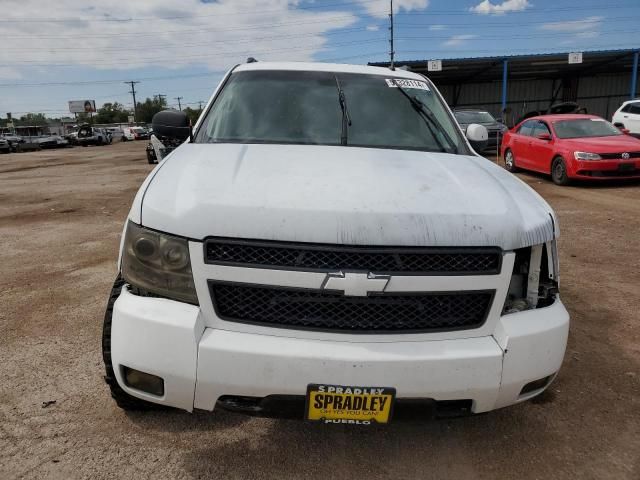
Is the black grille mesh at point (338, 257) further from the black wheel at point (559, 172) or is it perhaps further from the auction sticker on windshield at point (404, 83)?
the black wheel at point (559, 172)

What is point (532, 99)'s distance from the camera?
34625mm

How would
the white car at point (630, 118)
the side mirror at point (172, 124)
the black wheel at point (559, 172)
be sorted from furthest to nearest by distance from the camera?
the white car at point (630, 118), the black wheel at point (559, 172), the side mirror at point (172, 124)

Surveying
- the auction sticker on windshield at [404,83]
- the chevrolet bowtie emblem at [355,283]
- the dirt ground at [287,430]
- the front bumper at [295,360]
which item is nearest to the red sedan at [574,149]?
the dirt ground at [287,430]

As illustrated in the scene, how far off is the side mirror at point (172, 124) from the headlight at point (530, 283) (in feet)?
7.23

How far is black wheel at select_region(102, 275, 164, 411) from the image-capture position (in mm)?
2270

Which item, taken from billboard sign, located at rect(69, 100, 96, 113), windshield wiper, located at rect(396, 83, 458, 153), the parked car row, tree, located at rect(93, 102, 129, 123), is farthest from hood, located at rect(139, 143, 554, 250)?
tree, located at rect(93, 102, 129, 123)

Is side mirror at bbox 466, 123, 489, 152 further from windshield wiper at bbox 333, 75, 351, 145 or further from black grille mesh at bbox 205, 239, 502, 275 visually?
black grille mesh at bbox 205, 239, 502, 275

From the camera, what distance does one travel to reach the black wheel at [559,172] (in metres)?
10.1

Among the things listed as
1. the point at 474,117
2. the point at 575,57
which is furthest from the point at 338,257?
the point at 575,57

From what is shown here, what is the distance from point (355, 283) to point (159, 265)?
2.53ft

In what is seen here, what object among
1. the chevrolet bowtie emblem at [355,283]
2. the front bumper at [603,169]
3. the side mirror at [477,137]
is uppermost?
the side mirror at [477,137]

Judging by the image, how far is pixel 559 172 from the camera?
407 inches

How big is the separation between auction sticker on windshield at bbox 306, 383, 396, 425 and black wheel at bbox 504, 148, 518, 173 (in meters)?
11.7

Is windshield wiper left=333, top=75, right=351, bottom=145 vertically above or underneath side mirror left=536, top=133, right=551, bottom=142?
above
